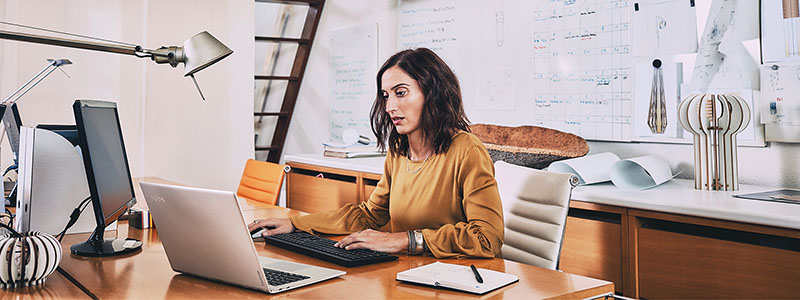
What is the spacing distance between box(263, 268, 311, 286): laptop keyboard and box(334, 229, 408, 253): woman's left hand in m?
0.23

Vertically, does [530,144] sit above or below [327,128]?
below

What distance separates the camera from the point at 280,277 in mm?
1314

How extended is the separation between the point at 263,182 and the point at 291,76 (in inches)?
96.3

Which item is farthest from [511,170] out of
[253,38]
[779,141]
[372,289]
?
[253,38]

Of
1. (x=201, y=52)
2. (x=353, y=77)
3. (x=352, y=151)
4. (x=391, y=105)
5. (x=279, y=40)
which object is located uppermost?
(x=279, y=40)

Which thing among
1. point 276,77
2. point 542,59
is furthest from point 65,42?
point 276,77

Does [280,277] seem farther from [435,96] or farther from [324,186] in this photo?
[324,186]

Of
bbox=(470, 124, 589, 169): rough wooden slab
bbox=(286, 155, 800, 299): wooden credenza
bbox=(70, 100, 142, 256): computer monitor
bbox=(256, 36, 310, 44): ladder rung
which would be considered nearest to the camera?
bbox=(70, 100, 142, 256): computer monitor

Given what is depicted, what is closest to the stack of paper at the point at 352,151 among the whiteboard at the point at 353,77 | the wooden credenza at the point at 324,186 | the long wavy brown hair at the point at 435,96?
the wooden credenza at the point at 324,186

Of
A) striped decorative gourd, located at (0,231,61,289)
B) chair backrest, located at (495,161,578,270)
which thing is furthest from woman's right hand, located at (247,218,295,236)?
chair backrest, located at (495,161,578,270)

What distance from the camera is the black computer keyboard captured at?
1459mm

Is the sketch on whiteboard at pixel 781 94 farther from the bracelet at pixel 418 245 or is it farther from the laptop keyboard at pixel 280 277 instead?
the laptop keyboard at pixel 280 277

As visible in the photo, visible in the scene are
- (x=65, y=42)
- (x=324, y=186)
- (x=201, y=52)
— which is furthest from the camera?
(x=324, y=186)

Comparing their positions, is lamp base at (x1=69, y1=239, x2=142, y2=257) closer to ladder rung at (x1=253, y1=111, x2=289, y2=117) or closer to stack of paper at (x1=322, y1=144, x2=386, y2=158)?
stack of paper at (x1=322, y1=144, x2=386, y2=158)
